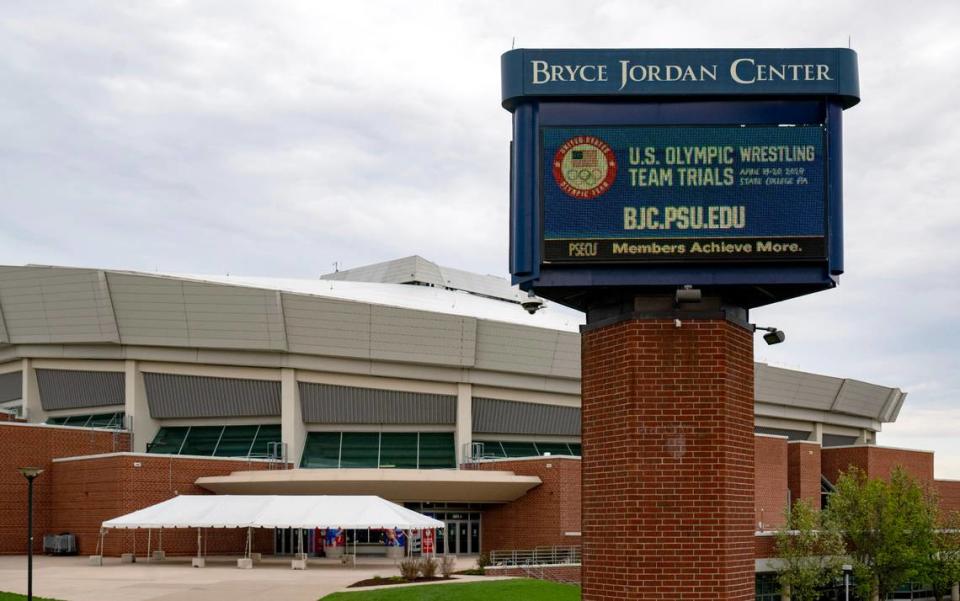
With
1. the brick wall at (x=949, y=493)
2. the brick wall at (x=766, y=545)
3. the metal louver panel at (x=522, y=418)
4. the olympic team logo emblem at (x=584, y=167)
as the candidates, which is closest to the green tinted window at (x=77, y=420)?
the metal louver panel at (x=522, y=418)

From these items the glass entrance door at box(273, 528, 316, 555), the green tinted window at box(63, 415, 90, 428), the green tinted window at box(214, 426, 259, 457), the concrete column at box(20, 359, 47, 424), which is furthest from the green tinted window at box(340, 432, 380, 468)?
the concrete column at box(20, 359, 47, 424)

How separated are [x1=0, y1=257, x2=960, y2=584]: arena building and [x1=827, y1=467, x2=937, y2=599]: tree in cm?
471

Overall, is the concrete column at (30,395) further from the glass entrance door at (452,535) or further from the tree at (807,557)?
the tree at (807,557)

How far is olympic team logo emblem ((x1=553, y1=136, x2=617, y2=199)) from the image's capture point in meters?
16.3

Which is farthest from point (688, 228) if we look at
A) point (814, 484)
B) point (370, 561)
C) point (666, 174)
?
point (814, 484)

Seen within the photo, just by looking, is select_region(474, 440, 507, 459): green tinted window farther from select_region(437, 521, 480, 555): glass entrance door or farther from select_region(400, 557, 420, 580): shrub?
select_region(400, 557, 420, 580): shrub

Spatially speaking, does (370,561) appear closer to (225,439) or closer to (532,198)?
(225,439)

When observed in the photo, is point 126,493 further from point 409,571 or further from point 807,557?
point 807,557

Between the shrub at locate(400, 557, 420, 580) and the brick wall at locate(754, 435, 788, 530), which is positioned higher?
the brick wall at locate(754, 435, 788, 530)

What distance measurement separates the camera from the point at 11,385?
7294 cm

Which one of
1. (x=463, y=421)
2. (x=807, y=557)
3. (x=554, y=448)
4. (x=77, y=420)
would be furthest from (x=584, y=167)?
(x=77, y=420)

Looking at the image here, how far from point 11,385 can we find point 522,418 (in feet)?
99.5

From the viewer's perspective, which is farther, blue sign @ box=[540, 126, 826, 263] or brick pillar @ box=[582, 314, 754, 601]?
blue sign @ box=[540, 126, 826, 263]

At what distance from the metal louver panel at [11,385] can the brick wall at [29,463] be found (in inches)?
382
